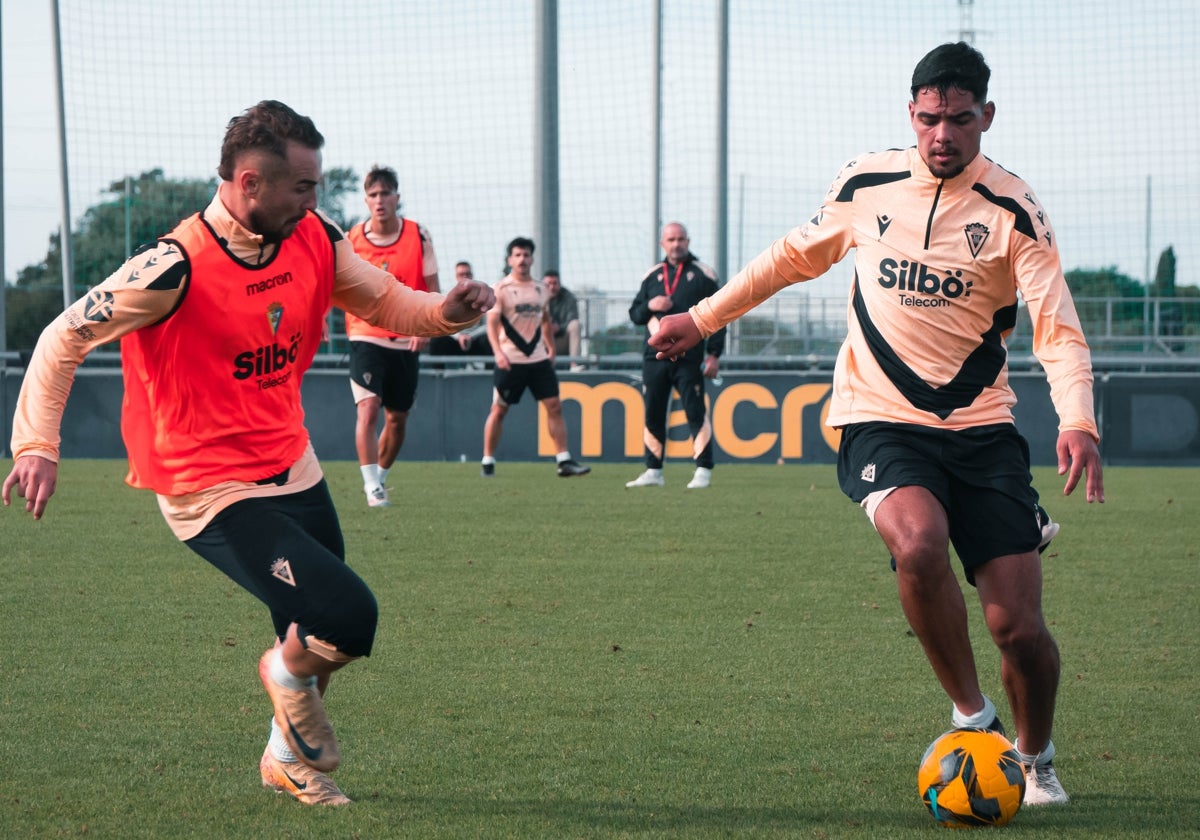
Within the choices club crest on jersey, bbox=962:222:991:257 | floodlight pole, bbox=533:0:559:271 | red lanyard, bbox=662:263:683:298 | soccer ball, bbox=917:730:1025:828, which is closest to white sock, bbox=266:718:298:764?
soccer ball, bbox=917:730:1025:828

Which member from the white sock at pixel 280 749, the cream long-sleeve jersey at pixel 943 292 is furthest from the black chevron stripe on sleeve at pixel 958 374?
the white sock at pixel 280 749

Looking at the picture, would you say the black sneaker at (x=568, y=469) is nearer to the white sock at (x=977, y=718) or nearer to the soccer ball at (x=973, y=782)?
the white sock at (x=977, y=718)

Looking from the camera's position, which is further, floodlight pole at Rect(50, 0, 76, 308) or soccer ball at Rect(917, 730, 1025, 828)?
floodlight pole at Rect(50, 0, 76, 308)

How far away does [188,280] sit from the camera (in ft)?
A: 13.4

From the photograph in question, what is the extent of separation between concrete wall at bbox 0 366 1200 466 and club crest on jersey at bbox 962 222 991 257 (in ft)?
43.3

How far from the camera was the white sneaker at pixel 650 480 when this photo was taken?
560 inches

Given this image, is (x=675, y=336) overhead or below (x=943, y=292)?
below

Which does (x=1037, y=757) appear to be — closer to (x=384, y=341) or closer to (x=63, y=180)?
(x=384, y=341)

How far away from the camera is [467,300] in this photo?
4.56 meters

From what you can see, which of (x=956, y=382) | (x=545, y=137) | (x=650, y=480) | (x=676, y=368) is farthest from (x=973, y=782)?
(x=545, y=137)

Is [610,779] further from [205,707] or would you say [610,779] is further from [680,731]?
[205,707]

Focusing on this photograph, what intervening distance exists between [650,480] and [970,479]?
32.7 ft

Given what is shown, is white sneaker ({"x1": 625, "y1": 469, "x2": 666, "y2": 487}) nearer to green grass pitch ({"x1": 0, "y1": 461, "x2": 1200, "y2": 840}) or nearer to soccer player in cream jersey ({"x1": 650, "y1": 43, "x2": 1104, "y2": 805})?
green grass pitch ({"x1": 0, "y1": 461, "x2": 1200, "y2": 840})

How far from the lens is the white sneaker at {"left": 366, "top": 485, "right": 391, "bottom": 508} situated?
11.8 meters
